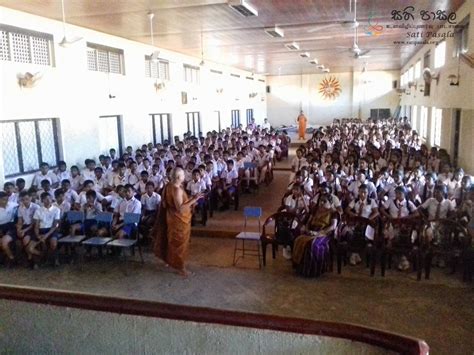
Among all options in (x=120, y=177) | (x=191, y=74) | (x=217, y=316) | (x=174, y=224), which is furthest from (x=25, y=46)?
(x=191, y=74)

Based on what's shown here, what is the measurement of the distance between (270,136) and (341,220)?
33.1 ft

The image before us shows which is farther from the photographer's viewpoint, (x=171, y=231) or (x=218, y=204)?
(x=218, y=204)

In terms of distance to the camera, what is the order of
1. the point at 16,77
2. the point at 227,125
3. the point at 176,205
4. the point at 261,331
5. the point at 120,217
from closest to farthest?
the point at 261,331 < the point at 176,205 < the point at 120,217 < the point at 16,77 < the point at 227,125

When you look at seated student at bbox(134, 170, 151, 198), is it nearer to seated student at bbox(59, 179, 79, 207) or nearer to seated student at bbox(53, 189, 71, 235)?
seated student at bbox(59, 179, 79, 207)

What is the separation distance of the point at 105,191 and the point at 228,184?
Answer: 2552 mm

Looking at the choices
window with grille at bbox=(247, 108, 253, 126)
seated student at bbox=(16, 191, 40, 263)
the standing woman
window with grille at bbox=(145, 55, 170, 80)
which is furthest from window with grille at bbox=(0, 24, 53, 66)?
window with grille at bbox=(247, 108, 253, 126)

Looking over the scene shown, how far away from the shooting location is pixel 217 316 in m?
1.88

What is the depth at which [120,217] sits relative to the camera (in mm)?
6973

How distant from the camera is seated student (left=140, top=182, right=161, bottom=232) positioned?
7146mm

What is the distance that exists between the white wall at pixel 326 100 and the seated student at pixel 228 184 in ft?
67.4

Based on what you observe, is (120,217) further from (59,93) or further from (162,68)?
(162,68)

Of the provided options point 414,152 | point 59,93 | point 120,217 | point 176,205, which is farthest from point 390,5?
point 59,93

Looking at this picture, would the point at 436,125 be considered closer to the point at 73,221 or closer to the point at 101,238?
the point at 101,238

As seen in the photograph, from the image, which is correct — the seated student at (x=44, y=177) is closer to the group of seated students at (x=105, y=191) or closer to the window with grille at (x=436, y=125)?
the group of seated students at (x=105, y=191)
